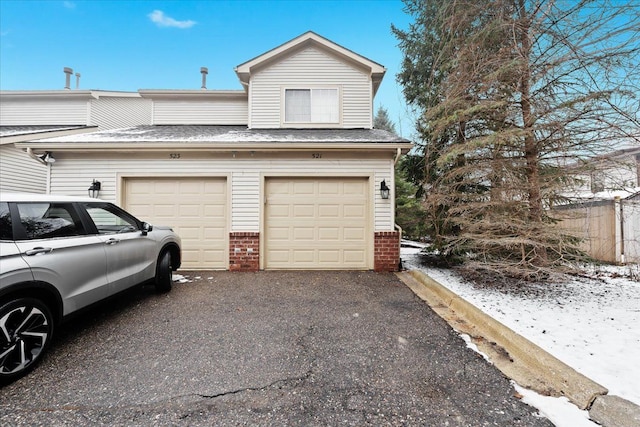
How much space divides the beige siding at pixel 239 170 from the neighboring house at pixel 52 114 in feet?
18.4

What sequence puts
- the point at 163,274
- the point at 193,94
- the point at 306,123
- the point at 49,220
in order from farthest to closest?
1. the point at 193,94
2. the point at 306,123
3. the point at 163,274
4. the point at 49,220

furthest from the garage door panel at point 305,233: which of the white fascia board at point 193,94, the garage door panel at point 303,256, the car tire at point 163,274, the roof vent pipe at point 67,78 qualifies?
the roof vent pipe at point 67,78

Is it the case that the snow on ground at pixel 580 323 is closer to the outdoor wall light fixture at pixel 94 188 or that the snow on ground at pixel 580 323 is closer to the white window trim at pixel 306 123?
the white window trim at pixel 306 123

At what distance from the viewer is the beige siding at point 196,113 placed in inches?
348

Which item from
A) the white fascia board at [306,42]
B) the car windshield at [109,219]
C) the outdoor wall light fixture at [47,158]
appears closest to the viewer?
the car windshield at [109,219]

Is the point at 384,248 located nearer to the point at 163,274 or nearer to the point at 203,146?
the point at 163,274

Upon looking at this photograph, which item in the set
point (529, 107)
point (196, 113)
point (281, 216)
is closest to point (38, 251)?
point (281, 216)

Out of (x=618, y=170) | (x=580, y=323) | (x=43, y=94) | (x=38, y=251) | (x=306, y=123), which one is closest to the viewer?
(x=38, y=251)

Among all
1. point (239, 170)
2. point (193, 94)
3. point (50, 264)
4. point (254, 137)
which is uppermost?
point (193, 94)

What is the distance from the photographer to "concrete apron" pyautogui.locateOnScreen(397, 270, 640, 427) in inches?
69.4

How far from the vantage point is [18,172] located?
978 cm

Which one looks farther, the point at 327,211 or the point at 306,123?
the point at 306,123

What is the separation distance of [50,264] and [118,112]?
12.0 m

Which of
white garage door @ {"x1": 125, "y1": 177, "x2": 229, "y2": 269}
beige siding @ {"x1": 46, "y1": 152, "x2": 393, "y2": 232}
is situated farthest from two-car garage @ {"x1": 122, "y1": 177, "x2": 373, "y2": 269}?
beige siding @ {"x1": 46, "y1": 152, "x2": 393, "y2": 232}
